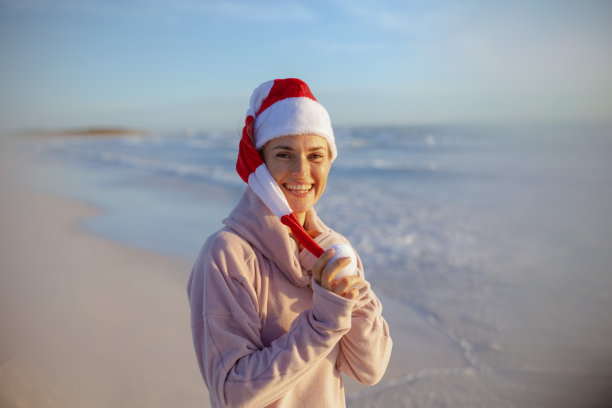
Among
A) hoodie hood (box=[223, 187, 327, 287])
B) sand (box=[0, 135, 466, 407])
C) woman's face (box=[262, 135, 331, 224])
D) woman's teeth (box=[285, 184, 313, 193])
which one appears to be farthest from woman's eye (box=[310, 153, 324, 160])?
sand (box=[0, 135, 466, 407])

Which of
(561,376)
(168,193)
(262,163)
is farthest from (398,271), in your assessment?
(168,193)

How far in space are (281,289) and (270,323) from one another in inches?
5.1

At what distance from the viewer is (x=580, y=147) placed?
20406 millimetres

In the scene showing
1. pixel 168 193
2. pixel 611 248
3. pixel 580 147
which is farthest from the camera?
pixel 580 147

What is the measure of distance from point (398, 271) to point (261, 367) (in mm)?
5033

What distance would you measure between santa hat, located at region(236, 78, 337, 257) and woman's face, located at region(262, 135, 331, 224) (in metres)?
0.03

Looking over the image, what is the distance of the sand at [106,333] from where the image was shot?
11.8 ft

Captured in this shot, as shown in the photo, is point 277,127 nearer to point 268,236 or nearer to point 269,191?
point 269,191

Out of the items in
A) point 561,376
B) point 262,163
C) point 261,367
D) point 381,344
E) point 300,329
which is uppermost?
point 262,163

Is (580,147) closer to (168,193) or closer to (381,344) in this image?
(168,193)

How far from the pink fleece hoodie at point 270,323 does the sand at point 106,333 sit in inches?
80.5

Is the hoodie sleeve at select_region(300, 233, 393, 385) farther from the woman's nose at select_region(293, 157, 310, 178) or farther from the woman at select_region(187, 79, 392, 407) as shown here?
the woman's nose at select_region(293, 157, 310, 178)

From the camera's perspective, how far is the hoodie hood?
1.63 m

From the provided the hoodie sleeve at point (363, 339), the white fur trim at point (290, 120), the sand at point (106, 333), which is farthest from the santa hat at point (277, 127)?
the sand at point (106, 333)
